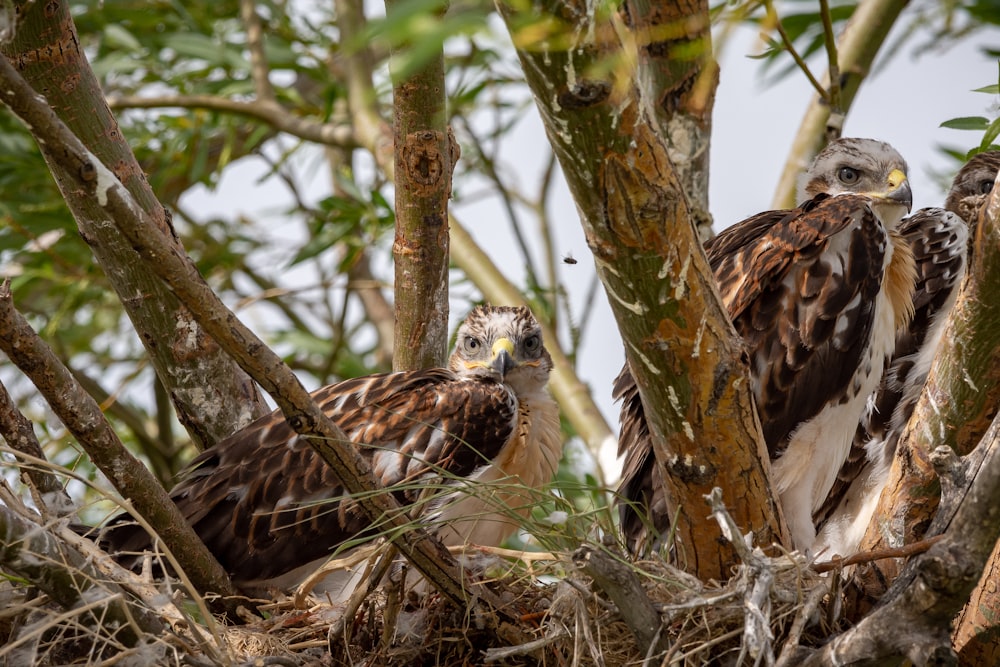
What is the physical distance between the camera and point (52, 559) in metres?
2.81

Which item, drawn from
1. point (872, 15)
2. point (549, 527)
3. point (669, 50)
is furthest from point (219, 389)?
point (872, 15)

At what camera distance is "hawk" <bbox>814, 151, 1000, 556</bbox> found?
4410mm

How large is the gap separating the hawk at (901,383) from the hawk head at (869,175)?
0.68 feet

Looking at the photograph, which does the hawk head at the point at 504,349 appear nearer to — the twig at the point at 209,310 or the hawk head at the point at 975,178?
the twig at the point at 209,310

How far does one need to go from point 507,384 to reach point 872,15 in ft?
8.24

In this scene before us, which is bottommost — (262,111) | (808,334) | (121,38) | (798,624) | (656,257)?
(798,624)

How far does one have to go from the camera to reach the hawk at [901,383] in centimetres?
441

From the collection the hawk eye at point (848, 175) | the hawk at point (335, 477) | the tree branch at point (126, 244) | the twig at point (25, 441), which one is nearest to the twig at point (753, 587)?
the hawk at point (335, 477)

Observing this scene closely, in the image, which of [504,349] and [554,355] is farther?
[554,355]

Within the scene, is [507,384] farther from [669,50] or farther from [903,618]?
[903,618]

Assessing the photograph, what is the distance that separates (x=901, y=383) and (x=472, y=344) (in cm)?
168

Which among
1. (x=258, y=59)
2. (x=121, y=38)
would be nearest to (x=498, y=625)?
(x=258, y=59)

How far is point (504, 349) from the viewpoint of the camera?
4.49 metres

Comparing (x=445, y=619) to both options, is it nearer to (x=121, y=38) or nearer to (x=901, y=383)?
(x=901, y=383)
